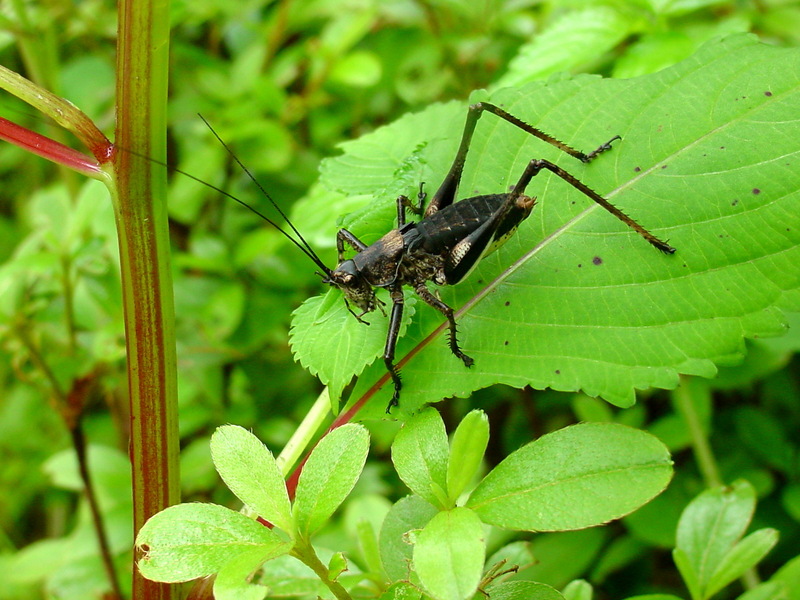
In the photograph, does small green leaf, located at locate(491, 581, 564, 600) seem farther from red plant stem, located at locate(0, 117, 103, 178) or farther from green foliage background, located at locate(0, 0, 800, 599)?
green foliage background, located at locate(0, 0, 800, 599)

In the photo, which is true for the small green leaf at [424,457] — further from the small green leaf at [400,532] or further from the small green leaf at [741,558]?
the small green leaf at [741,558]

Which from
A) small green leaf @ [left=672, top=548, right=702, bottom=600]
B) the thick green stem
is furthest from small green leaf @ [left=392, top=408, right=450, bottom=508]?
small green leaf @ [left=672, top=548, right=702, bottom=600]

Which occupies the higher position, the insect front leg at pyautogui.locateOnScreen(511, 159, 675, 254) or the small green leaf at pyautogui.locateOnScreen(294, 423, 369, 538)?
the insect front leg at pyautogui.locateOnScreen(511, 159, 675, 254)

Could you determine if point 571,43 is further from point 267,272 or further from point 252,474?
point 252,474

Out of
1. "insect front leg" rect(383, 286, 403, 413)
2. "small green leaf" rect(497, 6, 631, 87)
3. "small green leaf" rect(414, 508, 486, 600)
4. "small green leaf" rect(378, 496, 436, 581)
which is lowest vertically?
"small green leaf" rect(378, 496, 436, 581)

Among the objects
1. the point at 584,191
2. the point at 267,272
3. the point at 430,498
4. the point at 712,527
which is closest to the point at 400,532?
the point at 430,498

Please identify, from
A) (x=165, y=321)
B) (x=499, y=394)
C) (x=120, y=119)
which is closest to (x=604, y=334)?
(x=165, y=321)
